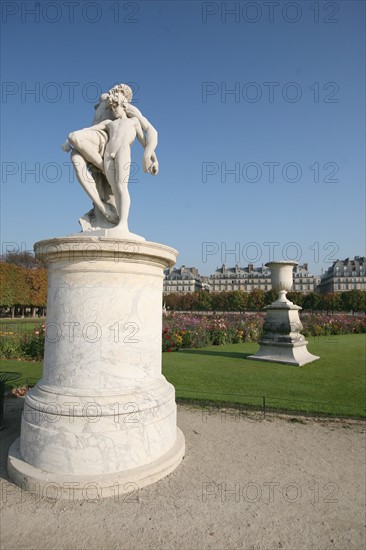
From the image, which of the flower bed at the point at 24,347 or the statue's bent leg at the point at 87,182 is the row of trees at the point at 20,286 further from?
the statue's bent leg at the point at 87,182

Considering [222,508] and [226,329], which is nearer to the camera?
[222,508]

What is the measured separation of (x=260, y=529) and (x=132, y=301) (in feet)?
7.16

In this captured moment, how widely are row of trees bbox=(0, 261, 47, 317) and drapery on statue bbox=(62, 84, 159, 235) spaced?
127 ft

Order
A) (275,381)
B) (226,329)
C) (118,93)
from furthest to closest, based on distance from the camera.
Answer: (226,329)
(275,381)
(118,93)

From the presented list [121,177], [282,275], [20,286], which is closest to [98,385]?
[121,177]

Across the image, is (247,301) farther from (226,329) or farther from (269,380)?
(269,380)

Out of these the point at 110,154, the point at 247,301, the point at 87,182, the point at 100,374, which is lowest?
the point at 100,374

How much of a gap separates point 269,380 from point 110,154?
18.7 ft

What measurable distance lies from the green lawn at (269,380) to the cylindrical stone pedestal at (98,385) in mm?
2697

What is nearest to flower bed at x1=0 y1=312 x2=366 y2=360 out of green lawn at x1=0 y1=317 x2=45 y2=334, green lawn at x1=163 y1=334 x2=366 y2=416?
green lawn at x1=0 y1=317 x2=45 y2=334

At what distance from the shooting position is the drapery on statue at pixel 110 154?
13.2 ft

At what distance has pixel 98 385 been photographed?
11.2 feet

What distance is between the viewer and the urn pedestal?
32.5 feet

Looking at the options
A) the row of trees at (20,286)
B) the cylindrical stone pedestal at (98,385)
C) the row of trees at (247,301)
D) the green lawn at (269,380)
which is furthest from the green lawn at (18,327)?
the row of trees at (247,301)
